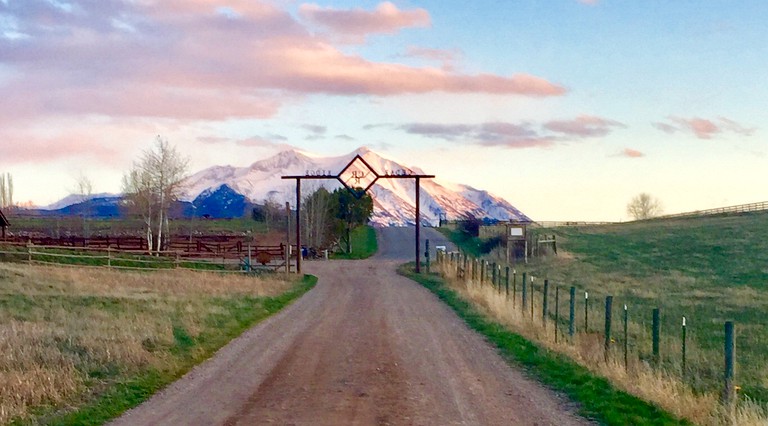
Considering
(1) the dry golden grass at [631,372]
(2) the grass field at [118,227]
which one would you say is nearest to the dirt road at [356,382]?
(1) the dry golden grass at [631,372]

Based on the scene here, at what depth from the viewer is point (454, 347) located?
16016mm

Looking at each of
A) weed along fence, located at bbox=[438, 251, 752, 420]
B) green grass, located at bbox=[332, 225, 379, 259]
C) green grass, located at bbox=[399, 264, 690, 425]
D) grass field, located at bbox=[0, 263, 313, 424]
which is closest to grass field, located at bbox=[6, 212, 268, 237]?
green grass, located at bbox=[332, 225, 379, 259]

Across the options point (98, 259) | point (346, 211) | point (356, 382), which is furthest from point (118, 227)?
point (356, 382)

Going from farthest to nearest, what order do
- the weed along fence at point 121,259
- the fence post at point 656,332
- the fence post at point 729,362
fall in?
the weed along fence at point 121,259, the fence post at point 656,332, the fence post at point 729,362

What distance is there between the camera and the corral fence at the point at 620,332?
49.0 feet

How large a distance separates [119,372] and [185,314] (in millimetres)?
8515

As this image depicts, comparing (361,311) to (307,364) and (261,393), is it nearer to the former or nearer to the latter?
(307,364)

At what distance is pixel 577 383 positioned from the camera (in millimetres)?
12039

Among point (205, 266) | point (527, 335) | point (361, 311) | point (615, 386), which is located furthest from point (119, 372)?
point (205, 266)

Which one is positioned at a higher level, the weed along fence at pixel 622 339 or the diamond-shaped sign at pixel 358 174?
the diamond-shaped sign at pixel 358 174

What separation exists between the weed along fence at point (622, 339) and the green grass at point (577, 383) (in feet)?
1.75

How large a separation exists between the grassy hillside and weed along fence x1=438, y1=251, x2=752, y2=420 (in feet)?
0.42

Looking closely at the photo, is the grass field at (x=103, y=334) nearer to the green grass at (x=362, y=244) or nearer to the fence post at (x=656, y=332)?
the fence post at (x=656, y=332)

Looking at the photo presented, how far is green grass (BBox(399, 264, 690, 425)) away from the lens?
9.90m
